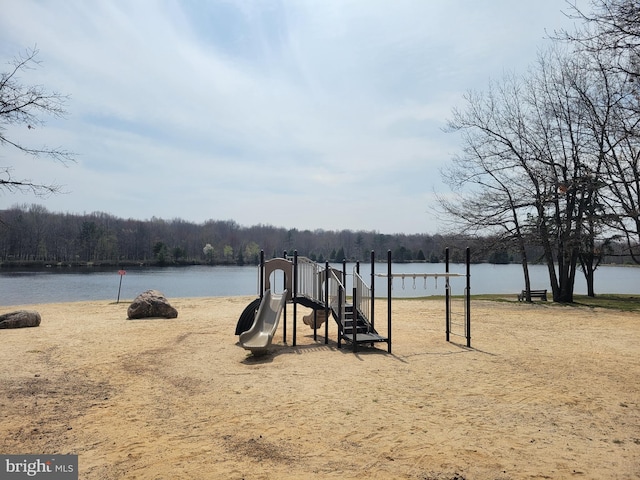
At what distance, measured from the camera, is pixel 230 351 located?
8.87 metres

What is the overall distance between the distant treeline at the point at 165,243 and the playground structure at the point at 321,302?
4955 cm

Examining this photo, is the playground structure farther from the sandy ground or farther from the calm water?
the calm water

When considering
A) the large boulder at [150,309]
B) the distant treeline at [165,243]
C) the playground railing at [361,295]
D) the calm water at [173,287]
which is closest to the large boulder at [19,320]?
the large boulder at [150,309]

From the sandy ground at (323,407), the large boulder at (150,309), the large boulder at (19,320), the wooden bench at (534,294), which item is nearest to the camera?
the sandy ground at (323,407)

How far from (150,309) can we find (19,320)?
3418 mm

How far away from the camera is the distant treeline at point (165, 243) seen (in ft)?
246

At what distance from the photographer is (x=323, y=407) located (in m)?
5.38

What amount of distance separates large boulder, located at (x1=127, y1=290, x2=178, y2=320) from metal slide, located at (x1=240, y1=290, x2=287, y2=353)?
4.67m

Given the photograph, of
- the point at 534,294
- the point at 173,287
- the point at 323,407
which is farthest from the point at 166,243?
the point at 323,407

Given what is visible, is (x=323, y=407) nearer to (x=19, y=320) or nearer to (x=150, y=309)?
(x=150, y=309)

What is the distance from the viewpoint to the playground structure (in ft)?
30.3

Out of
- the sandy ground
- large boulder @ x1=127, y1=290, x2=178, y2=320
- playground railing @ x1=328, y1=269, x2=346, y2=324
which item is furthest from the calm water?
the sandy ground

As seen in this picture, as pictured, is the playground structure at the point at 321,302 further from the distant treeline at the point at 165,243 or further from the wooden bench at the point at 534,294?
the distant treeline at the point at 165,243

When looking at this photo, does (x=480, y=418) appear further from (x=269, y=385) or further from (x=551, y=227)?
(x=551, y=227)
